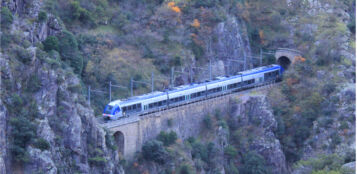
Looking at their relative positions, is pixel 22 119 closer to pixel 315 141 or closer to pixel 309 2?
pixel 315 141

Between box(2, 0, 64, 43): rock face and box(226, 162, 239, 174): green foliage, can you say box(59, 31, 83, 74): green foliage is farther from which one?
box(226, 162, 239, 174): green foliage

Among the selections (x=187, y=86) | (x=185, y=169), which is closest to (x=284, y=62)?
(x=187, y=86)

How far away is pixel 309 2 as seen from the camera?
9400 cm

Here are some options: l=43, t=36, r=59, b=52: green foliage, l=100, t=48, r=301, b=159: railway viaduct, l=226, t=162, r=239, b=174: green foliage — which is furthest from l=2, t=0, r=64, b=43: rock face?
l=226, t=162, r=239, b=174: green foliage

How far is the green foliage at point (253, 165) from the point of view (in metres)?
71.1

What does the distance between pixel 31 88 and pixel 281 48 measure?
43044 mm

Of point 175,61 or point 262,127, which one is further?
point 175,61

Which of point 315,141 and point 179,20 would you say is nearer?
point 315,141

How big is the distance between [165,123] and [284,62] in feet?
93.0

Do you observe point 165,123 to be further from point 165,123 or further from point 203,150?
point 203,150

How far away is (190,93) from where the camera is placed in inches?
2815

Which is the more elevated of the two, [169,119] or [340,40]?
[340,40]

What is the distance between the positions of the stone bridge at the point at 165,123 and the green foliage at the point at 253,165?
608 centimetres

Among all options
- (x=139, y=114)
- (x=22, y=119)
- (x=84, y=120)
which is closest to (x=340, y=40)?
(x=139, y=114)
